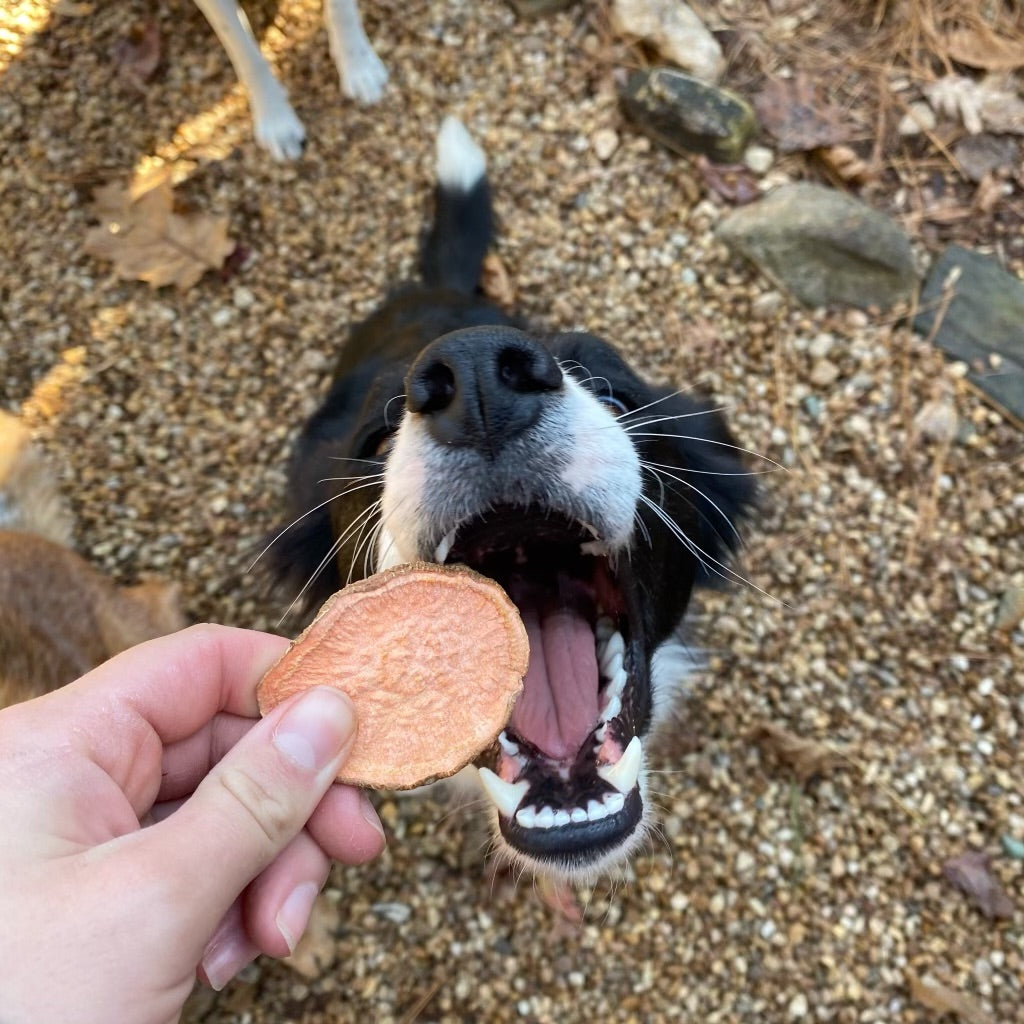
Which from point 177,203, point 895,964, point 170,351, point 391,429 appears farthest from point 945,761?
point 177,203

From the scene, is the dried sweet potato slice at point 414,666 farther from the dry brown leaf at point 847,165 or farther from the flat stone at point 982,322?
the dry brown leaf at point 847,165

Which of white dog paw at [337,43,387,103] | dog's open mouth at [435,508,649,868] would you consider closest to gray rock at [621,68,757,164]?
white dog paw at [337,43,387,103]

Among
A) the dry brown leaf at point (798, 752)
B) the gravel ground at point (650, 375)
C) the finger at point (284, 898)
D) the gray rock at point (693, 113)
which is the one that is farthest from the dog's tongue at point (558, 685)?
the gray rock at point (693, 113)

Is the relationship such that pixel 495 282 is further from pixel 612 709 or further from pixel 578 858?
pixel 578 858

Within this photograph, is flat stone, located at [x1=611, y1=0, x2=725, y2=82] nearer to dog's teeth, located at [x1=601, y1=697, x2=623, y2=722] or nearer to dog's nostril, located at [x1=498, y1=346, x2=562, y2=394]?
dog's nostril, located at [x1=498, y1=346, x2=562, y2=394]

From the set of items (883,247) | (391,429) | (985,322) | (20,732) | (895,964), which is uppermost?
(20,732)

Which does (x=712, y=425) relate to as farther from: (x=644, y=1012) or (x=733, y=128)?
(x=644, y=1012)

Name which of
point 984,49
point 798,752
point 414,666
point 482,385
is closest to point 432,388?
point 482,385
